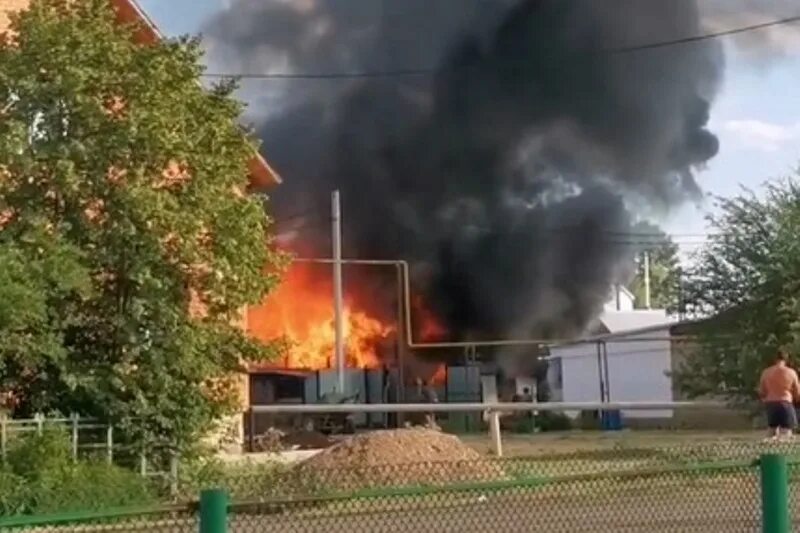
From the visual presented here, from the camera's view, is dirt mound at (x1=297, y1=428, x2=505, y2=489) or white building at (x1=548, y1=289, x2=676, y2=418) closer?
dirt mound at (x1=297, y1=428, x2=505, y2=489)

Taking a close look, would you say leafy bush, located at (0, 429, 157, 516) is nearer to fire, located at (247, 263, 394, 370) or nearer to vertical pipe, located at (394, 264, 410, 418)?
vertical pipe, located at (394, 264, 410, 418)

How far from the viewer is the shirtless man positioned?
744 inches

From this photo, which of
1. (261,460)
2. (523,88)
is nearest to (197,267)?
(261,460)

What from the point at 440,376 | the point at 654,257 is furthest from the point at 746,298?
the point at 654,257

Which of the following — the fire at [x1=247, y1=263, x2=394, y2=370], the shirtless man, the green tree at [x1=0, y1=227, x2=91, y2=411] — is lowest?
the shirtless man

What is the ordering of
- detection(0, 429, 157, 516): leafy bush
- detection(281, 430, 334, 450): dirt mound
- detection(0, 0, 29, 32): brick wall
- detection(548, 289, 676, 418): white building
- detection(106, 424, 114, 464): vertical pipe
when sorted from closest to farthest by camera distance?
detection(0, 429, 157, 516): leafy bush → detection(106, 424, 114, 464): vertical pipe → detection(0, 0, 29, 32): brick wall → detection(281, 430, 334, 450): dirt mound → detection(548, 289, 676, 418): white building

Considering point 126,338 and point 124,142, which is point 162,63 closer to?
point 124,142

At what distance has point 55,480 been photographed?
1442 centimetres

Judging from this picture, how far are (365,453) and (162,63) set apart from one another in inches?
193

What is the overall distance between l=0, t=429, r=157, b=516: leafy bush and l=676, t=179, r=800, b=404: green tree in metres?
11.8

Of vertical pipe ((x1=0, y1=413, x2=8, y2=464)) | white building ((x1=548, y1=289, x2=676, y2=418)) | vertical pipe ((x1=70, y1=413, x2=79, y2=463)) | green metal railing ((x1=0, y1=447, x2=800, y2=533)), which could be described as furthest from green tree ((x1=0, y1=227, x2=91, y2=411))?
white building ((x1=548, y1=289, x2=676, y2=418))

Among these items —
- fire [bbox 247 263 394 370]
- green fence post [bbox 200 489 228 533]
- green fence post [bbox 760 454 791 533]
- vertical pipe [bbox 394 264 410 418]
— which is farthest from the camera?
fire [bbox 247 263 394 370]

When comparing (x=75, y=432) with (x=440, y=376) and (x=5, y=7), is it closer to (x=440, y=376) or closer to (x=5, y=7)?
(x=5, y=7)

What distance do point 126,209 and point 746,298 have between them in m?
13.0
